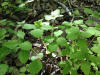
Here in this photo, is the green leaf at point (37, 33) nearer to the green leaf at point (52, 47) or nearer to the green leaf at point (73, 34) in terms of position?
the green leaf at point (52, 47)

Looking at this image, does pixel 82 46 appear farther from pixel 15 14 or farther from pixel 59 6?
pixel 15 14

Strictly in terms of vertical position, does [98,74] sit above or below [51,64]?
above

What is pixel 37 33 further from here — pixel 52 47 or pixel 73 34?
pixel 73 34


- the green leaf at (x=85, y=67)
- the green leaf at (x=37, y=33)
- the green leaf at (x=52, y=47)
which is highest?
the green leaf at (x=37, y=33)

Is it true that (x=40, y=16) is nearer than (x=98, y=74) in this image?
No

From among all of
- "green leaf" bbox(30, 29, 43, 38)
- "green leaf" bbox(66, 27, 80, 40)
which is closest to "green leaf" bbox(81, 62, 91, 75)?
"green leaf" bbox(66, 27, 80, 40)

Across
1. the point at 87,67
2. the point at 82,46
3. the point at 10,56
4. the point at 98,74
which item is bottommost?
the point at 10,56

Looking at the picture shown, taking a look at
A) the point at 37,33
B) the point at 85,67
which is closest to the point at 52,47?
the point at 37,33

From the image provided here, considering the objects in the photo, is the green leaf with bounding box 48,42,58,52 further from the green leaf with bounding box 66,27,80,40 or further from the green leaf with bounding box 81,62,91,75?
the green leaf with bounding box 81,62,91,75

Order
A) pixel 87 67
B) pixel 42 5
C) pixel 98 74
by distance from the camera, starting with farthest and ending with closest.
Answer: pixel 42 5, pixel 98 74, pixel 87 67

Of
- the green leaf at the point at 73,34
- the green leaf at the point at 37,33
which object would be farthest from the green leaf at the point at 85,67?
the green leaf at the point at 37,33

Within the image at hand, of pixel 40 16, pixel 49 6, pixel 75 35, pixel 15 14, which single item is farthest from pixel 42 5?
pixel 75 35
